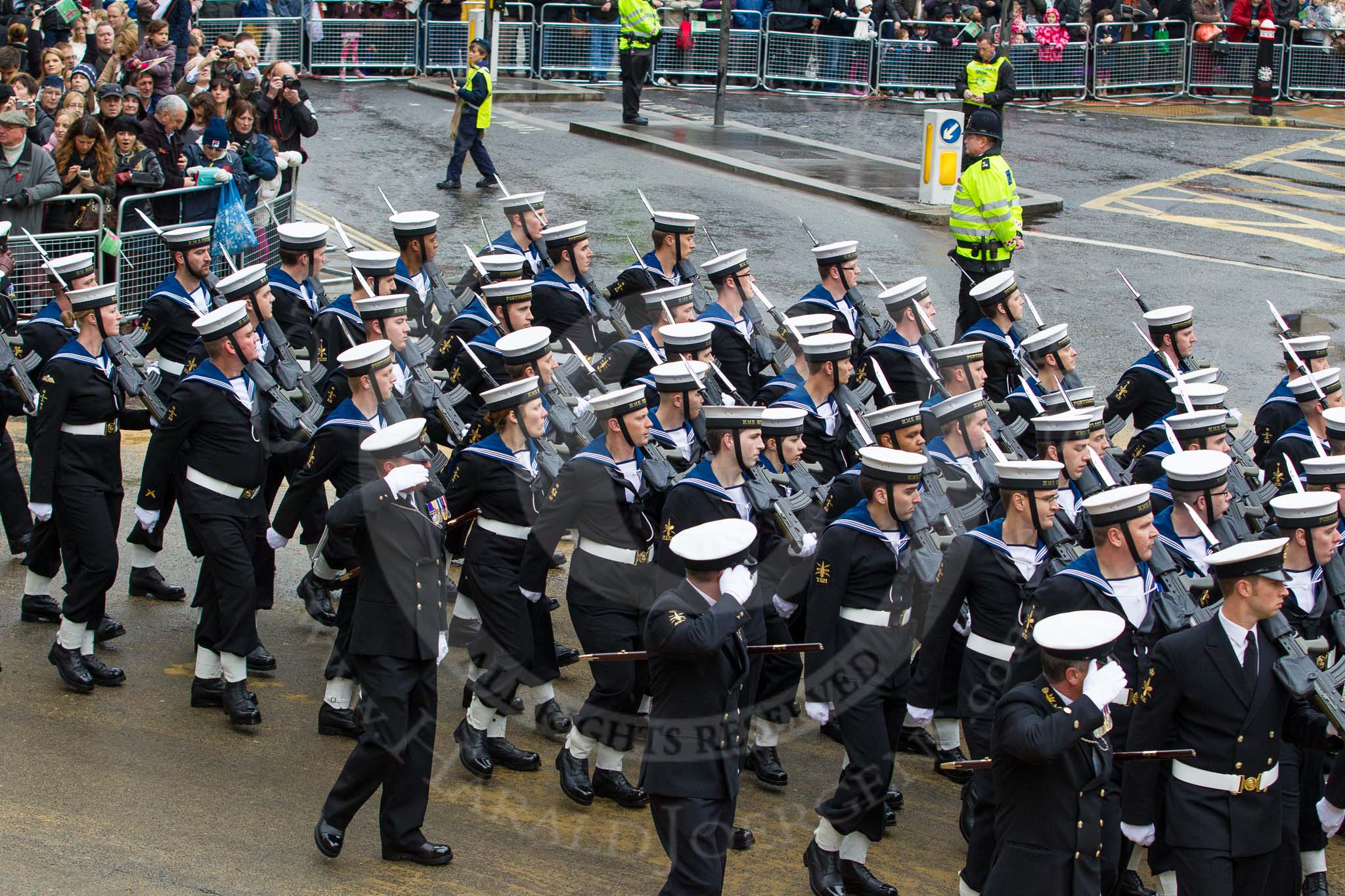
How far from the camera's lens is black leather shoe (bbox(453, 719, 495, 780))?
768 centimetres

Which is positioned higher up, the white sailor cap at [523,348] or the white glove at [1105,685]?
the white sailor cap at [523,348]

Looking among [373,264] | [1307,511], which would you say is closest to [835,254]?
[373,264]

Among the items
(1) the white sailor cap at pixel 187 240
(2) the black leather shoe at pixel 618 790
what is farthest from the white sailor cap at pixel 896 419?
(1) the white sailor cap at pixel 187 240

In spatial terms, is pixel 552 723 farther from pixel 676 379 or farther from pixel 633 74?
pixel 633 74

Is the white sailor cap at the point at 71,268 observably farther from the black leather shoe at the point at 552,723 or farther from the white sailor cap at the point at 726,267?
the white sailor cap at the point at 726,267

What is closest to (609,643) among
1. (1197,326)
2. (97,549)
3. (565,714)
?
(565,714)

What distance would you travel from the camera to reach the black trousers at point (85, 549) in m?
8.21

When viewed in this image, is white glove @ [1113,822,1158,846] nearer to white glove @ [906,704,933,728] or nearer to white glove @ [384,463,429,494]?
white glove @ [906,704,933,728]

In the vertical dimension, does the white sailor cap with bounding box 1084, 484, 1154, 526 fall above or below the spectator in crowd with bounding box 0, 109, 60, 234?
below

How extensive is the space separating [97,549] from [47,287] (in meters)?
4.85

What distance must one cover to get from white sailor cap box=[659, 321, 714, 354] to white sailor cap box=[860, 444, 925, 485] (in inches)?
87.1

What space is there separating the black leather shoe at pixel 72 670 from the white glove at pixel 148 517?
923 mm

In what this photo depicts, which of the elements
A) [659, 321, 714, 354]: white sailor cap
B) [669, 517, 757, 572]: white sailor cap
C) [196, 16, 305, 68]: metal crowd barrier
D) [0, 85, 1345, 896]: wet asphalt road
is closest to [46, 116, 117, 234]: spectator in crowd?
[0, 85, 1345, 896]: wet asphalt road

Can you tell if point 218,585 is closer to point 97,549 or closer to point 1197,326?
point 97,549
